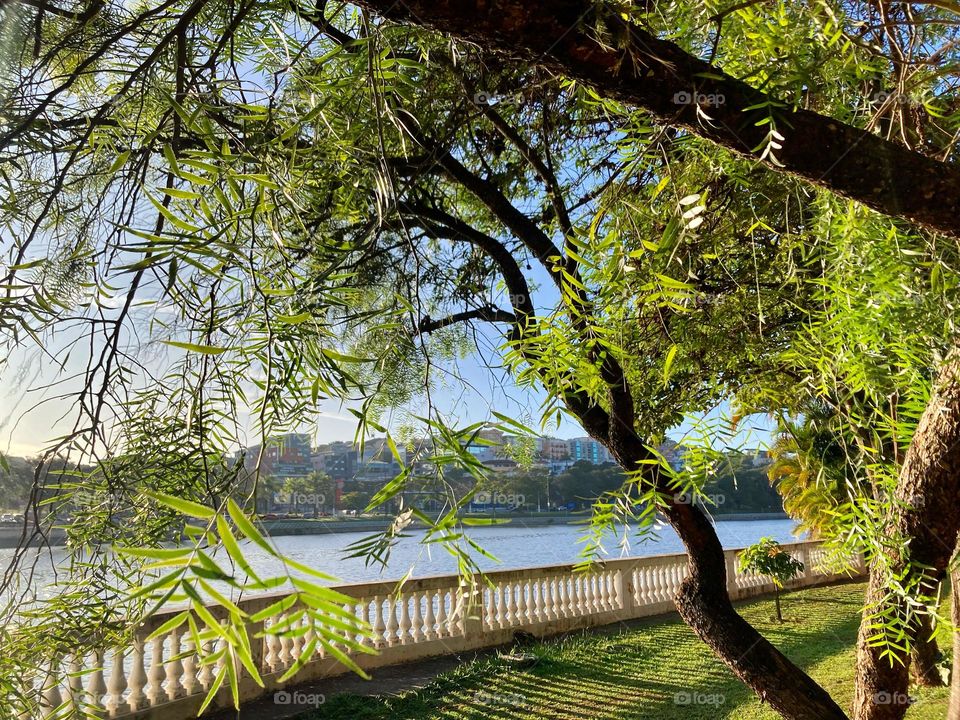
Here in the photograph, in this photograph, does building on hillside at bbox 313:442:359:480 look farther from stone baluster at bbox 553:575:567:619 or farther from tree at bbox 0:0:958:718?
stone baluster at bbox 553:575:567:619

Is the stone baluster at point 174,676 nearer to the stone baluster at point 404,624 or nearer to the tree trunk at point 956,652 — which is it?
the stone baluster at point 404,624

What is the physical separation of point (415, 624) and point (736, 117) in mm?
5414

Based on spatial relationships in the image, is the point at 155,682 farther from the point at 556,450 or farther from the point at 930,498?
the point at 930,498

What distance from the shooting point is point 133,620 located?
0.74m

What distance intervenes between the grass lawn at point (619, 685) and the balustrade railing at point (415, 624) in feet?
1.19

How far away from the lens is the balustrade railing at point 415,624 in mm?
3514

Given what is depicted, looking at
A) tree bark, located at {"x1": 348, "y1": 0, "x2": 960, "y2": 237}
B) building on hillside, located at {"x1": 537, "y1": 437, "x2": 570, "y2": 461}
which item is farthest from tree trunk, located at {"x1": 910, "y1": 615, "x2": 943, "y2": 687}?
tree bark, located at {"x1": 348, "y1": 0, "x2": 960, "y2": 237}

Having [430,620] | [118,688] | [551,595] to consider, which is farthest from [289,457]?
[551,595]

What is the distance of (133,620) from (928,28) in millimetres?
1727

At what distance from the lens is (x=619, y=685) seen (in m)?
5.04

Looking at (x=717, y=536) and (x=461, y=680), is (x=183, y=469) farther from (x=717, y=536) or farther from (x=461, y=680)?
(x=461, y=680)

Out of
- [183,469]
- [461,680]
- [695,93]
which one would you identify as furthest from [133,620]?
[461,680]

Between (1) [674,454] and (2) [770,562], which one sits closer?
(1) [674,454]

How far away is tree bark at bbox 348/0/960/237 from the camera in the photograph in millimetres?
692
